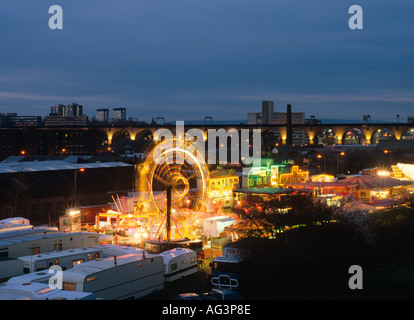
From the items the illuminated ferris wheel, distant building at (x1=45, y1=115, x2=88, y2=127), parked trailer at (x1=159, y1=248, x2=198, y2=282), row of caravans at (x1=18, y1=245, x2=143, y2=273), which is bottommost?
parked trailer at (x1=159, y1=248, x2=198, y2=282)

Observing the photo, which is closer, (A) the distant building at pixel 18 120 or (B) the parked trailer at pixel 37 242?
(B) the parked trailer at pixel 37 242

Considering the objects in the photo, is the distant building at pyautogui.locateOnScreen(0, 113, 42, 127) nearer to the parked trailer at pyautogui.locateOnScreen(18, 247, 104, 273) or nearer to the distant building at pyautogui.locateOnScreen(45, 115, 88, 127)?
the distant building at pyautogui.locateOnScreen(45, 115, 88, 127)

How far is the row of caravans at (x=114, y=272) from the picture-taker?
37.1 feet

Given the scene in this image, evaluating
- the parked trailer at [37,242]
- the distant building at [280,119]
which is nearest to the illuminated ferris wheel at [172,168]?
the parked trailer at [37,242]

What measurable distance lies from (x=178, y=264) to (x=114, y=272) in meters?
3.17

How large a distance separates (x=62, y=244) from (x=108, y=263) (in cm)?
448

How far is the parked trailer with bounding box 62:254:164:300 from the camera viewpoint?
11.3m

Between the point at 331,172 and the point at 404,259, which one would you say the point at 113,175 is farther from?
the point at 331,172

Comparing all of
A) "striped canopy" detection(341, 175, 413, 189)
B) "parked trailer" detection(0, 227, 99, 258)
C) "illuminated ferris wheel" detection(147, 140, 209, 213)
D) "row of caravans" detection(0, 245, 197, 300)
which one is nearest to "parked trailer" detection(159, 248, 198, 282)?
"row of caravans" detection(0, 245, 197, 300)

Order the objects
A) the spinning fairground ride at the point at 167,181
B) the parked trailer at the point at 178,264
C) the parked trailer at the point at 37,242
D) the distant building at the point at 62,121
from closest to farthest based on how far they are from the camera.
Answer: the parked trailer at the point at 178,264, the parked trailer at the point at 37,242, the spinning fairground ride at the point at 167,181, the distant building at the point at 62,121

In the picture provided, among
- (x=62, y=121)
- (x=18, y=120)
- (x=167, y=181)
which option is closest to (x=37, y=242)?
(x=167, y=181)

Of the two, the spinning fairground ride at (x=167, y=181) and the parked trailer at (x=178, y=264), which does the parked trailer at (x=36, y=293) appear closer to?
the parked trailer at (x=178, y=264)

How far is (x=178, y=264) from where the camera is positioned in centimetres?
1468

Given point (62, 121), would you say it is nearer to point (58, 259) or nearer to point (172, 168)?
point (172, 168)
